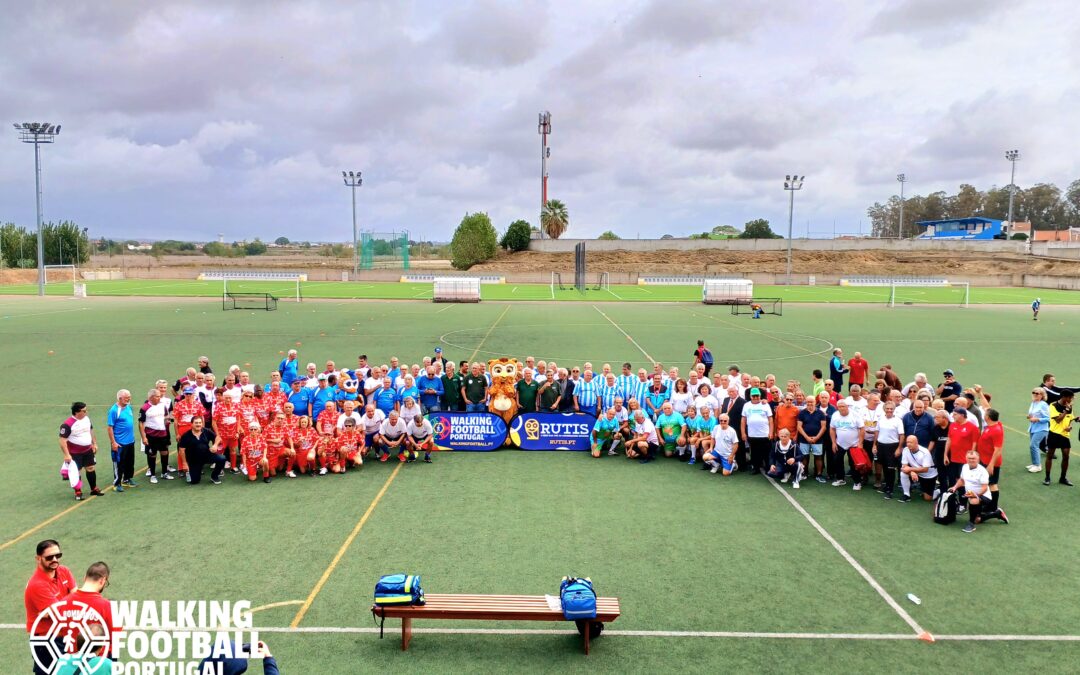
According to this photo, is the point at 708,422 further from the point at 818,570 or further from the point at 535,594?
the point at 535,594

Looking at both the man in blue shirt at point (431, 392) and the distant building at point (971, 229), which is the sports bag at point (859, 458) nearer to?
the man in blue shirt at point (431, 392)

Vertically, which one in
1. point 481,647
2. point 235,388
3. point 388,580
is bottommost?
point 481,647

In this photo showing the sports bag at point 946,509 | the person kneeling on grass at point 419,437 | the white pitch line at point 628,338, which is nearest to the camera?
the sports bag at point 946,509

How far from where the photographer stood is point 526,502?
1084cm

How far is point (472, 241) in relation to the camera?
10712 cm

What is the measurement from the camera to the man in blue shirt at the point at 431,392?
14.5 meters

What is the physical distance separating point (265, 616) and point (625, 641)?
3.89 meters

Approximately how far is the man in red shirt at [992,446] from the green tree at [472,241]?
99.7m

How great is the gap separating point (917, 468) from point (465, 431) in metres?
8.21

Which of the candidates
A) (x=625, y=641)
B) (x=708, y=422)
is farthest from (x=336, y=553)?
(x=708, y=422)

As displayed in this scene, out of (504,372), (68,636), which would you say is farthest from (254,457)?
(68,636)

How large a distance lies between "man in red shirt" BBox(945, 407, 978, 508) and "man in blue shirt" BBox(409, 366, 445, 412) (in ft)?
31.2

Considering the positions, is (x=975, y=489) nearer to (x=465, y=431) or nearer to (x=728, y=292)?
(x=465, y=431)

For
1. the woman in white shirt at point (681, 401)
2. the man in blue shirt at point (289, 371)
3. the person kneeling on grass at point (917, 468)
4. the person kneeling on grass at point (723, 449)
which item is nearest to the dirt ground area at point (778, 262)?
the man in blue shirt at point (289, 371)
